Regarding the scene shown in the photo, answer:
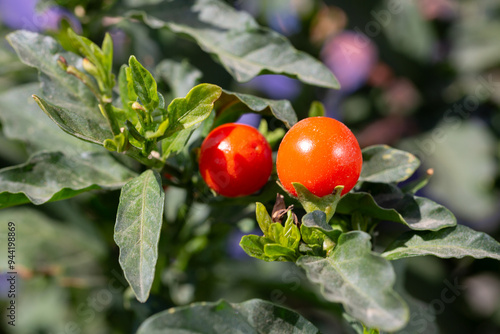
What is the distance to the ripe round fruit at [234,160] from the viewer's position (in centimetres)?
89

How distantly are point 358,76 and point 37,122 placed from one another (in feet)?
4.60

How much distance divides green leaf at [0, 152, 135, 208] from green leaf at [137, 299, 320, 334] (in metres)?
0.35

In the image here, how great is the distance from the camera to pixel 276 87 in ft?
6.30

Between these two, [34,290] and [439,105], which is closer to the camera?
[34,290]

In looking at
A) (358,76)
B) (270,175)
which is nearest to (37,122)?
(270,175)

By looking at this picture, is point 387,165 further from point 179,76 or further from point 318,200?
point 179,76

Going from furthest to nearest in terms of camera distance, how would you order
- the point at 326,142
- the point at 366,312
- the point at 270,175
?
the point at 270,175
the point at 326,142
the point at 366,312

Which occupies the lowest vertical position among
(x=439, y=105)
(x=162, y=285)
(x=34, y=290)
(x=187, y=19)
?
(x=34, y=290)

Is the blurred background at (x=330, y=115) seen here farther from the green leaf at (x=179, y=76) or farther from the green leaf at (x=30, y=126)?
the green leaf at (x=179, y=76)

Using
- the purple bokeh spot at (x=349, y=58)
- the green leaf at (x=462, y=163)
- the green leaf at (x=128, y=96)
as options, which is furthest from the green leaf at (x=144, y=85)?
the green leaf at (x=462, y=163)

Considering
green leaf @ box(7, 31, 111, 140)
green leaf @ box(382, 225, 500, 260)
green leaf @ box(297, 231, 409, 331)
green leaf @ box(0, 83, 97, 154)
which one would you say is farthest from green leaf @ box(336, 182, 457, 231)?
green leaf @ box(0, 83, 97, 154)

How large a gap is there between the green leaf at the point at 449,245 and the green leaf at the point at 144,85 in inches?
18.5

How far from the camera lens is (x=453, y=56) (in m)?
2.23

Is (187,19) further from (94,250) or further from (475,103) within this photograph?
(475,103)
